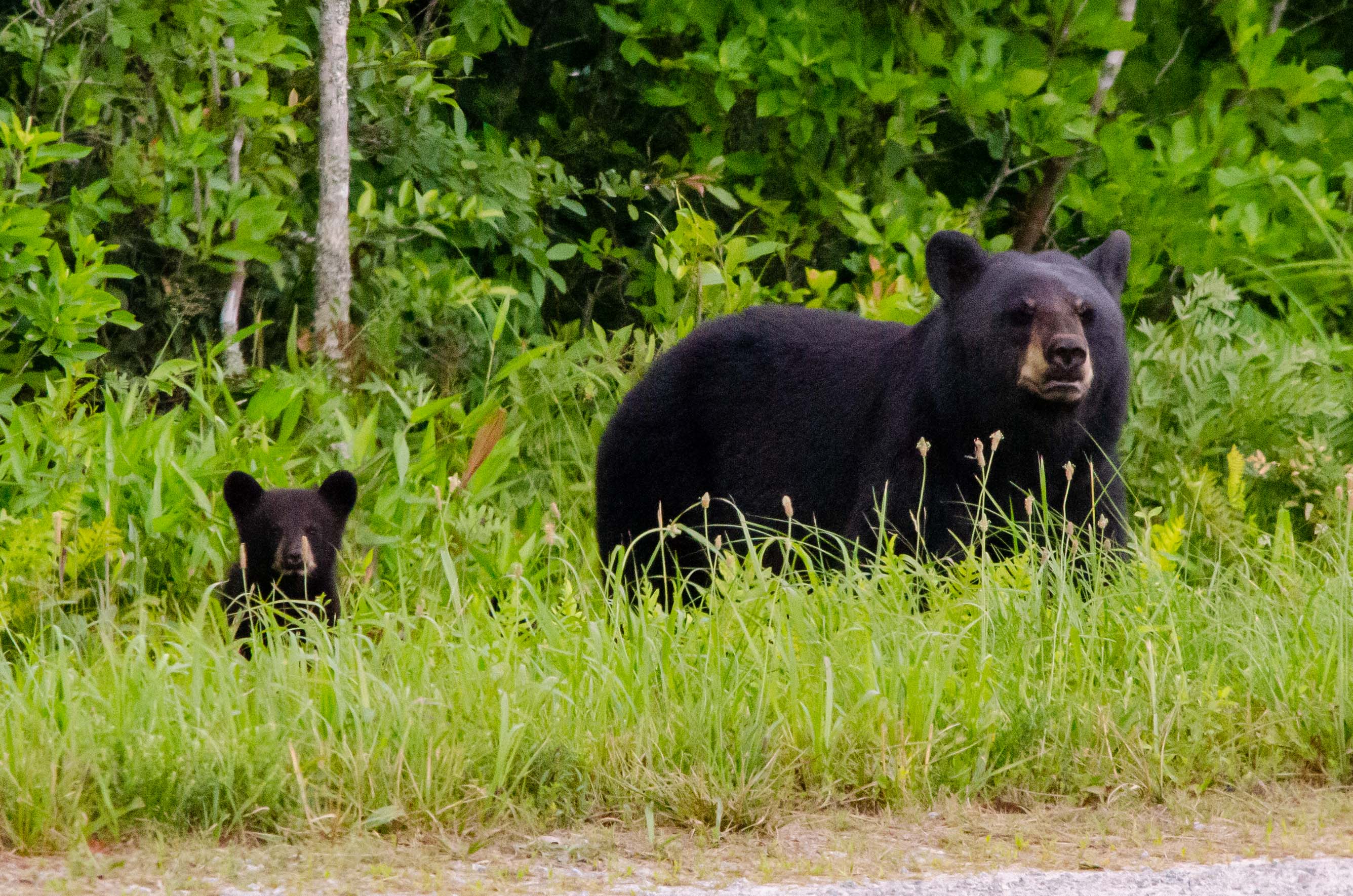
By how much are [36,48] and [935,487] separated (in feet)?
12.6

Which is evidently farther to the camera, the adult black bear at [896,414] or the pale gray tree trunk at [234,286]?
the pale gray tree trunk at [234,286]

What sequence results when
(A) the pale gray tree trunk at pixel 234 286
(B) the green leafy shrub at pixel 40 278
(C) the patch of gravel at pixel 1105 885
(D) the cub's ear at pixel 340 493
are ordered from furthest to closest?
1. (A) the pale gray tree trunk at pixel 234 286
2. (B) the green leafy shrub at pixel 40 278
3. (D) the cub's ear at pixel 340 493
4. (C) the patch of gravel at pixel 1105 885

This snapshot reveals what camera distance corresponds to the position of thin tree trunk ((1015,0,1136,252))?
7.68 meters

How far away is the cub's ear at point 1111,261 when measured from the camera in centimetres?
532

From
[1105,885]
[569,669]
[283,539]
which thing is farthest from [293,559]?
[1105,885]

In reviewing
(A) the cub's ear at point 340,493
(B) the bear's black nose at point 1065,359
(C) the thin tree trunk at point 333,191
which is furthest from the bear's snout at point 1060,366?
(C) the thin tree trunk at point 333,191

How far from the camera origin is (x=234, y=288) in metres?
6.87

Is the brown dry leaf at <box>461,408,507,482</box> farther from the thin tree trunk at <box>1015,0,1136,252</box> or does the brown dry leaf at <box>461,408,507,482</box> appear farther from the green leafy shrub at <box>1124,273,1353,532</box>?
the thin tree trunk at <box>1015,0,1136,252</box>

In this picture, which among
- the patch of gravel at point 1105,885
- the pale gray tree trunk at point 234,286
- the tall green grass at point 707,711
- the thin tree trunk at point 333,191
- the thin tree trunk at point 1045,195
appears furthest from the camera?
the thin tree trunk at point 1045,195

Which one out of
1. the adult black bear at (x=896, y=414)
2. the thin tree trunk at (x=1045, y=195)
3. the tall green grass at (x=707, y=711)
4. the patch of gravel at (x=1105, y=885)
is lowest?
the patch of gravel at (x=1105, y=885)

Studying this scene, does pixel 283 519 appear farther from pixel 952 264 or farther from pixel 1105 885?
pixel 1105 885

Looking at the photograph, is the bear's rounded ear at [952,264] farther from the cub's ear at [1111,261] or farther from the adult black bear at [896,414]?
the cub's ear at [1111,261]

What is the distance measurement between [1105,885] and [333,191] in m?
4.58

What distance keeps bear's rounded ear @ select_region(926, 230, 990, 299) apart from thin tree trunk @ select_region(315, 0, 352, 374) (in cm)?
259
